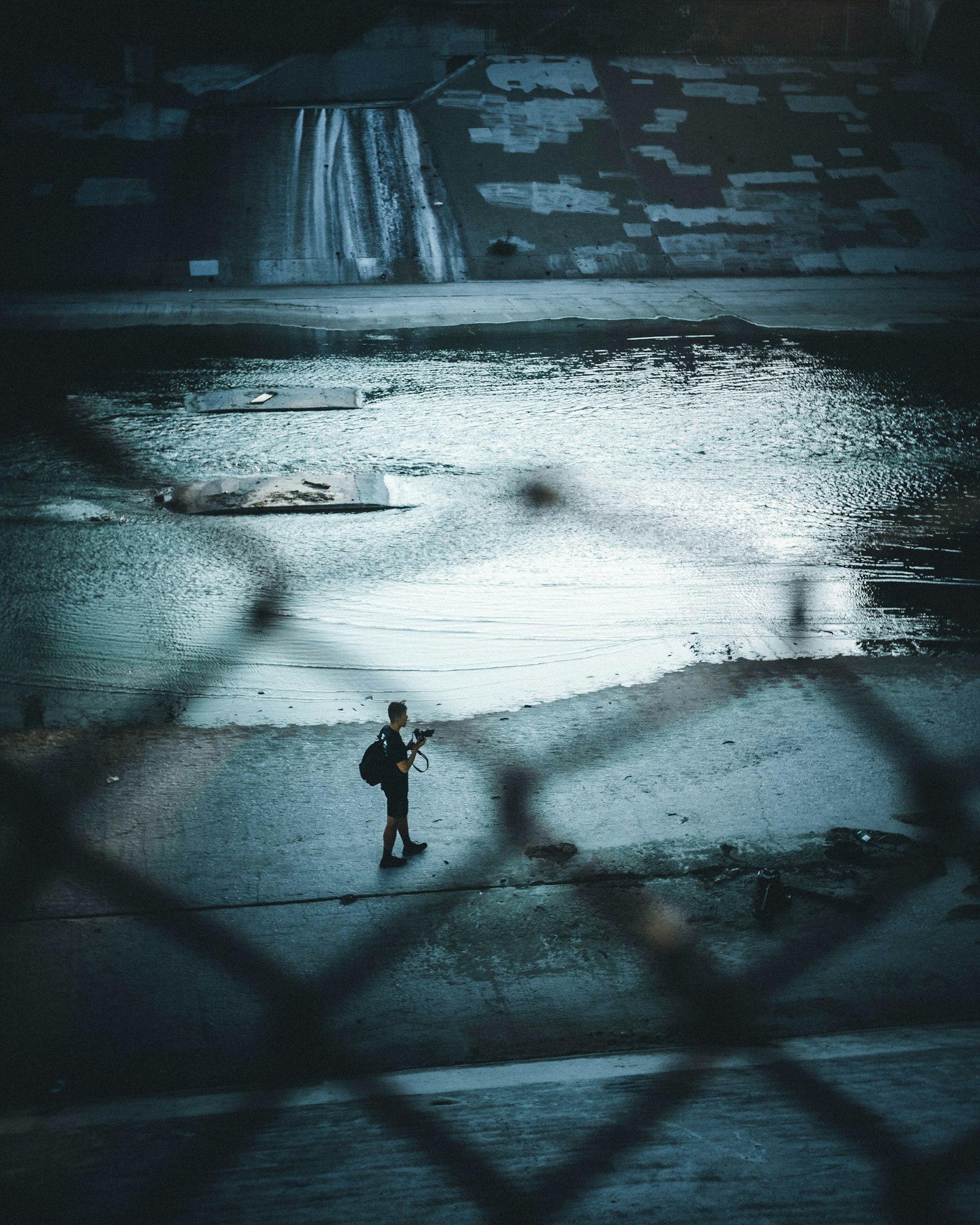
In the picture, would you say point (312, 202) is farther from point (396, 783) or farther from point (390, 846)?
point (390, 846)

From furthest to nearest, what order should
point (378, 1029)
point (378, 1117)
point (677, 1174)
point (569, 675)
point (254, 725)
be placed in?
point (569, 675), point (254, 725), point (378, 1029), point (378, 1117), point (677, 1174)

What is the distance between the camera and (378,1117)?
4.36m

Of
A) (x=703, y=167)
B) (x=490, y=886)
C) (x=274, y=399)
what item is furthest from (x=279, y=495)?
(x=703, y=167)

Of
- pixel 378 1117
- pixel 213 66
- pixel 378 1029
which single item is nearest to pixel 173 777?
pixel 378 1029

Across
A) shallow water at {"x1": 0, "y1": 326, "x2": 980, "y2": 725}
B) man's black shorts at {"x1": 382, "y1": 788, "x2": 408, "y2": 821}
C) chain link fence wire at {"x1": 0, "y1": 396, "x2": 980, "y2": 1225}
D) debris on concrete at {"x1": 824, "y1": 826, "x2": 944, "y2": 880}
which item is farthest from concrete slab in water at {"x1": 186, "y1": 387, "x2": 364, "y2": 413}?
debris on concrete at {"x1": 824, "y1": 826, "x2": 944, "y2": 880}

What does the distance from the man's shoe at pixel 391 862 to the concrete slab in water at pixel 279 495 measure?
556cm

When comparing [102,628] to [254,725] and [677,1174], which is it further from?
[677,1174]

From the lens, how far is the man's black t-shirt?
19.6 feet

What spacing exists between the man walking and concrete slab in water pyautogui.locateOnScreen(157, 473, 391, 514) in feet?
17.0

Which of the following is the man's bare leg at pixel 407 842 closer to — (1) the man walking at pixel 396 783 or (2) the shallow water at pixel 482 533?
(1) the man walking at pixel 396 783

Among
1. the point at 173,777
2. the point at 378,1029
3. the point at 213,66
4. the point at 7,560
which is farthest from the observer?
the point at 213,66

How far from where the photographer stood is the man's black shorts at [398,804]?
→ 5.97m

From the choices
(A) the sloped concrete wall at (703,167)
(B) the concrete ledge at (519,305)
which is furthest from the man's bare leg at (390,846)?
(A) the sloped concrete wall at (703,167)

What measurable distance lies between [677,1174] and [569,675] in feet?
14.8
